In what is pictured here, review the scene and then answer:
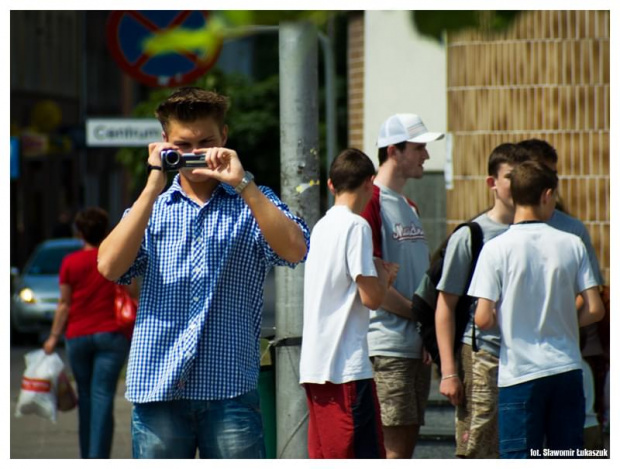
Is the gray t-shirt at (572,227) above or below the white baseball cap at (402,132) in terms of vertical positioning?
below

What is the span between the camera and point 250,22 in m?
1.43

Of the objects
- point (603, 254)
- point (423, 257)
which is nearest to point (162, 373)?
point (423, 257)

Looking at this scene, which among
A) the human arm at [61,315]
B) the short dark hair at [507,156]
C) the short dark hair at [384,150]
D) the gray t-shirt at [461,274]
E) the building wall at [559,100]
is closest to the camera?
the gray t-shirt at [461,274]

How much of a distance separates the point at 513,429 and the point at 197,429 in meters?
1.55

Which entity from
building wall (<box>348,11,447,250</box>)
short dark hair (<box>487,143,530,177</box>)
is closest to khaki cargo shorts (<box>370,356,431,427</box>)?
short dark hair (<box>487,143,530,177</box>)

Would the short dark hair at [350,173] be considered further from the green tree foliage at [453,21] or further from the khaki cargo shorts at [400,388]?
the green tree foliage at [453,21]

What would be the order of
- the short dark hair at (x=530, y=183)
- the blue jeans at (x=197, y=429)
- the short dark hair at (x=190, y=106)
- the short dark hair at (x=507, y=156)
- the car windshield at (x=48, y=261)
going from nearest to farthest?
the blue jeans at (x=197, y=429)
the short dark hair at (x=190, y=106)
the short dark hair at (x=530, y=183)
the short dark hair at (x=507, y=156)
the car windshield at (x=48, y=261)

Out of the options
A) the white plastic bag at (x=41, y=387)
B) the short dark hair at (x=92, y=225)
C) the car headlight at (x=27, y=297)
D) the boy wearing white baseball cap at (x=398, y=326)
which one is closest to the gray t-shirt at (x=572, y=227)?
the boy wearing white baseball cap at (x=398, y=326)

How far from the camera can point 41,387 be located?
7.67 m

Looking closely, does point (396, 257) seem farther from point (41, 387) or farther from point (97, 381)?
point (41, 387)

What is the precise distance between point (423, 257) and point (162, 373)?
2.26 metres

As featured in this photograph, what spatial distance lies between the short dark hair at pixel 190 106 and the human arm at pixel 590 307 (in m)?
1.82

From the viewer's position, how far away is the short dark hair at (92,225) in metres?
7.34

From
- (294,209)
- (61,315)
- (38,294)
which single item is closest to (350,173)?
(294,209)
